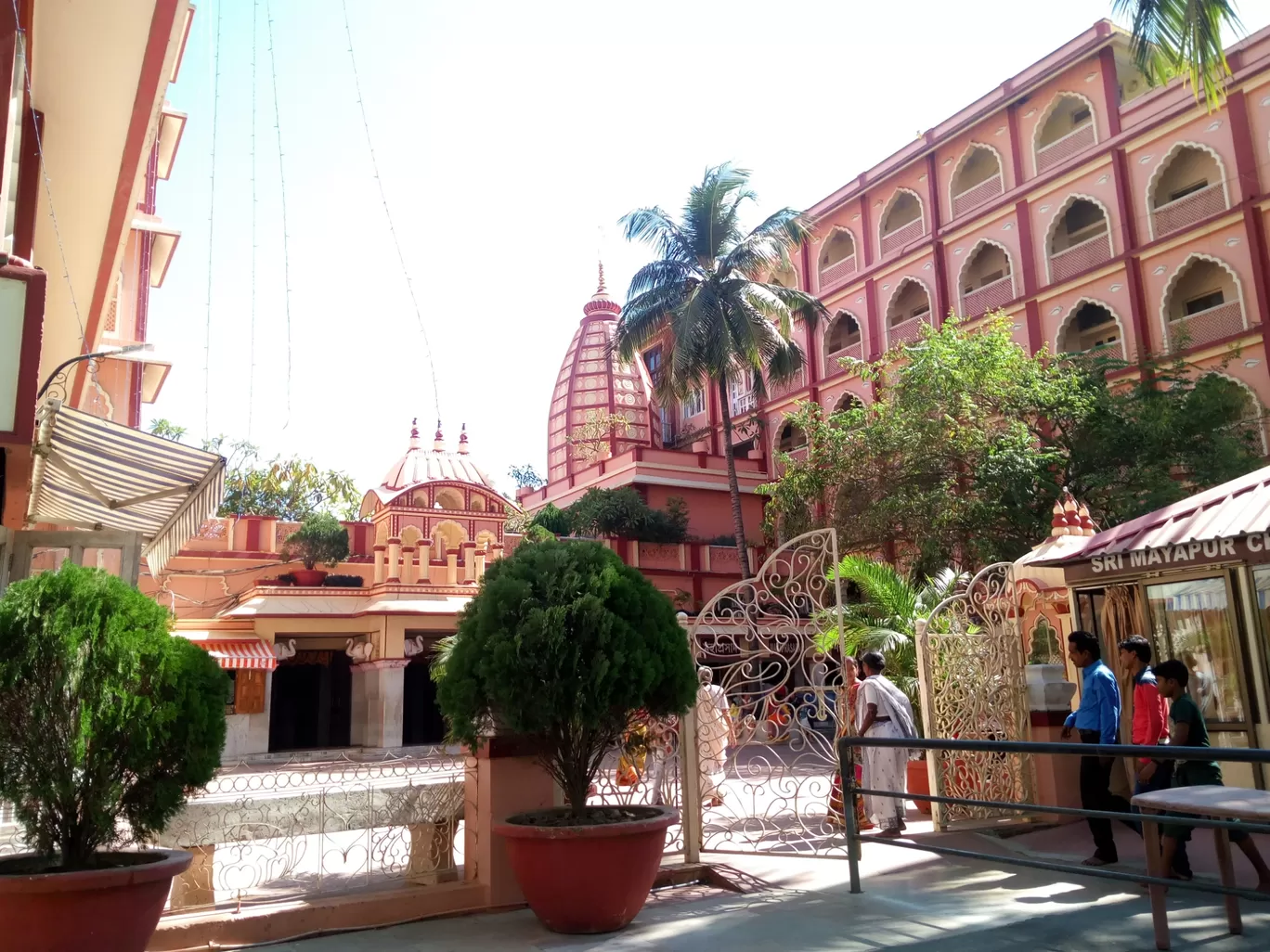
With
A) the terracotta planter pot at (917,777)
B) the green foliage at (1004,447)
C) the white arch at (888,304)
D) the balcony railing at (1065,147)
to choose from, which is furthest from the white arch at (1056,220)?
the terracotta planter pot at (917,777)

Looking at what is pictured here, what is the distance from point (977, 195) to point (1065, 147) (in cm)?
276

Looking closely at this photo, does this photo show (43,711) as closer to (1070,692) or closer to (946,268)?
(1070,692)

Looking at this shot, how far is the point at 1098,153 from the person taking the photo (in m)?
24.8

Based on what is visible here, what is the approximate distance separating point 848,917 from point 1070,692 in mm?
3834

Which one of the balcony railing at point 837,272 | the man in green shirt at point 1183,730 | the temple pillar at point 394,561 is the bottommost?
the man in green shirt at point 1183,730

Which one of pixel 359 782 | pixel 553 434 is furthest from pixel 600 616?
pixel 553 434

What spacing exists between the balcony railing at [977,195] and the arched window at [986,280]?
124 cm

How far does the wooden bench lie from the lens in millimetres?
3811

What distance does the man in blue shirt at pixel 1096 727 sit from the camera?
6070 mm

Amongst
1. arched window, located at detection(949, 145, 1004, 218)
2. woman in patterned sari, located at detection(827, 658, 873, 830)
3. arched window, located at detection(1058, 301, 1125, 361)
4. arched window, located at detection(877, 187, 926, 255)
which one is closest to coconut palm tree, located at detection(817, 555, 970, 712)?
woman in patterned sari, located at detection(827, 658, 873, 830)

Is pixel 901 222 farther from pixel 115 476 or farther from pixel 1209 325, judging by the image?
pixel 115 476

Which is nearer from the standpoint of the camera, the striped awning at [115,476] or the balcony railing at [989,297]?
the striped awning at [115,476]

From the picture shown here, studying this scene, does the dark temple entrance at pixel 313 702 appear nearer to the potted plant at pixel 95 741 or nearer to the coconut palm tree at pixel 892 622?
the coconut palm tree at pixel 892 622

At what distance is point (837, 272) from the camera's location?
32.8 m
